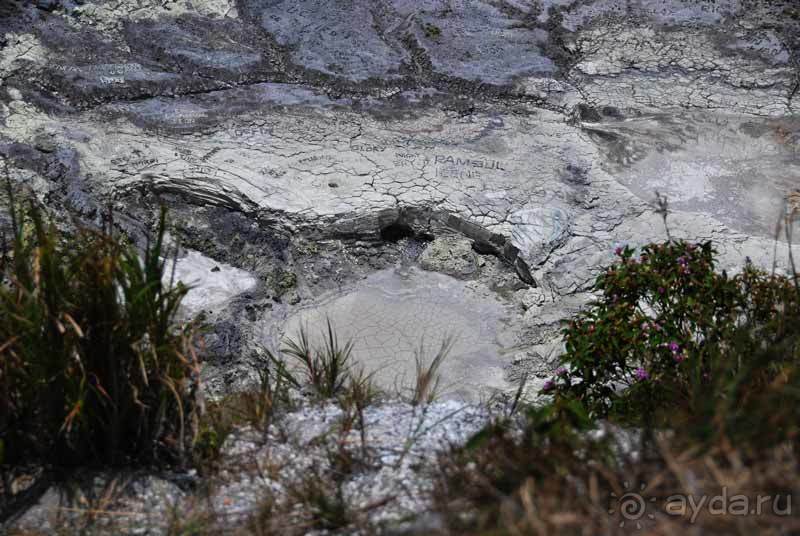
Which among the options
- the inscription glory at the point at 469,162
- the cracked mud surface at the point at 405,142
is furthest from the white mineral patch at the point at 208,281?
the inscription glory at the point at 469,162

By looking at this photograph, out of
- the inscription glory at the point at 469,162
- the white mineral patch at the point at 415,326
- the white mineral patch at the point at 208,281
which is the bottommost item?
the white mineral patch at the point at 415,326

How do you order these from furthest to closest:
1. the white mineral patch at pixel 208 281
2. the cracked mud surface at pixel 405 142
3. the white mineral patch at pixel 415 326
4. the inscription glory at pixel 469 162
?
the inscription glory at pixel 469 162 → the cracked mud surface at pixel 405 142 → the white mineral patch at pixel 208 281 → the white mineral patch at pixel 415 326

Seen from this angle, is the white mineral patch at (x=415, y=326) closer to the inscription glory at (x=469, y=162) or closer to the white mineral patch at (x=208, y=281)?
the white mineral patch at (x=208, y=281)

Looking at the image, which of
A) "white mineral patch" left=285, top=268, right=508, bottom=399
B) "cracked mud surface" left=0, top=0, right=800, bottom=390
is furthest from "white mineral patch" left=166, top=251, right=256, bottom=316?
"white mineral patch" left=285, top=268, right=508, bottom=399

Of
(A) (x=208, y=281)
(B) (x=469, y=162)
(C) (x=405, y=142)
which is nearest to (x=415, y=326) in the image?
(A) (x=208, y=281)

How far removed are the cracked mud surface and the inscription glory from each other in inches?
0.4

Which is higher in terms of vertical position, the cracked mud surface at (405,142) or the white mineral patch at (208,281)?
the cracked mud surface at (405,142)

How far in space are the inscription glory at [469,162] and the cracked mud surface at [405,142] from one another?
0.4 inches

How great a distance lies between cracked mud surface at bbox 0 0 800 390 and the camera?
3.75 metres

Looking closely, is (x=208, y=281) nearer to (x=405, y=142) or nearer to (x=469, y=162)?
(x=405, y=142)

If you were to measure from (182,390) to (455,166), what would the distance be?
7.83 feet

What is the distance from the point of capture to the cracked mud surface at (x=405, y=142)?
375 cm

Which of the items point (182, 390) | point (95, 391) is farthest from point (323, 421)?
point (95, 391)

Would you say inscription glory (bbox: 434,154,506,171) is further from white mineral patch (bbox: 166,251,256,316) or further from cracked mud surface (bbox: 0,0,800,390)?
white mineral patch (bbox: 166,251,256,316)
